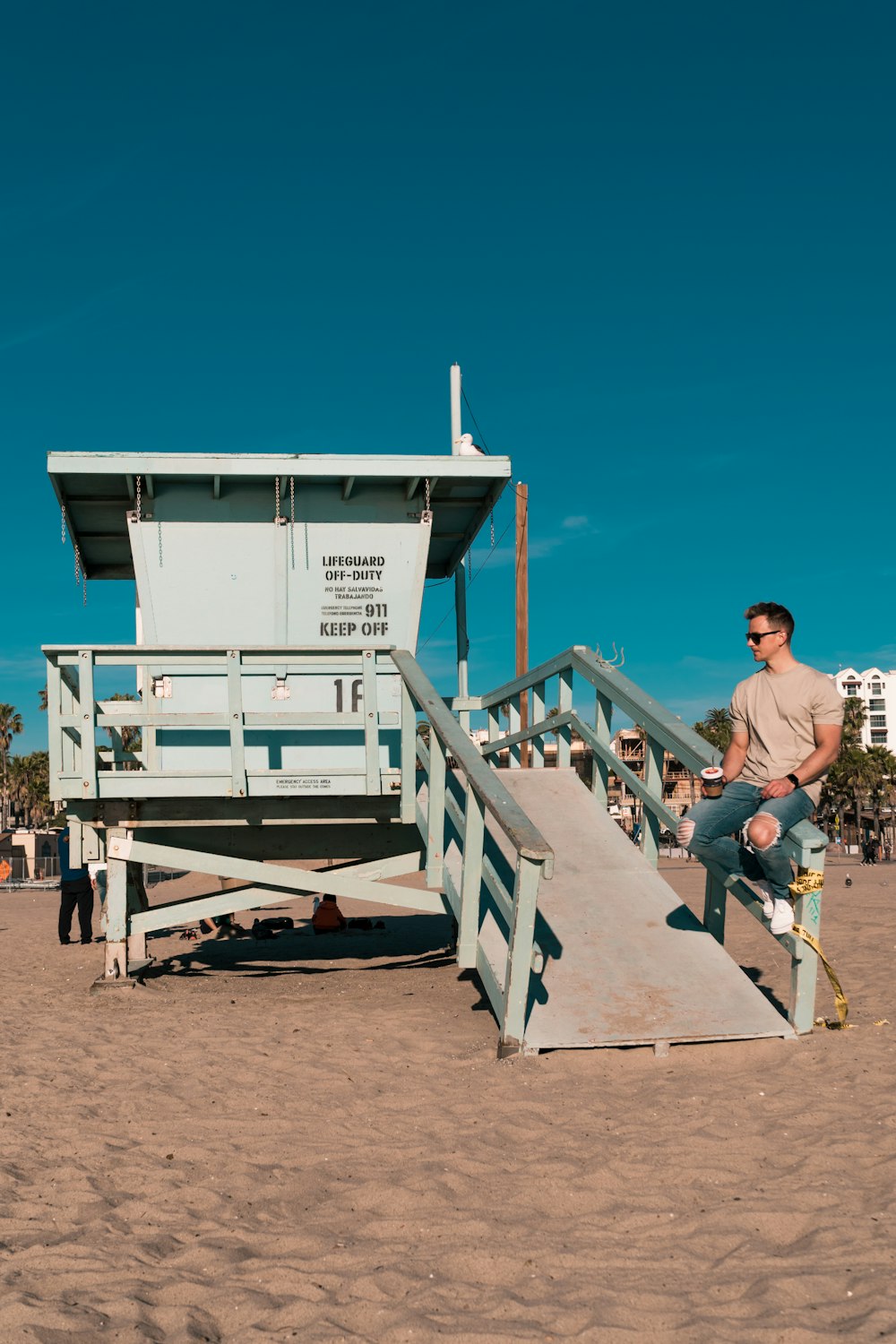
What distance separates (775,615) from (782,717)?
1.71 ft

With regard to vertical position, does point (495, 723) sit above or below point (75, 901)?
above

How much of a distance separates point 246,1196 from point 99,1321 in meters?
1.02

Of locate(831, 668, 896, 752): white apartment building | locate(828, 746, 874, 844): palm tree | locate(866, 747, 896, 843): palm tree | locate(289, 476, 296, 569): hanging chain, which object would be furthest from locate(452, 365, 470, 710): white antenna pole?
locate(831, 668, 896, 752): white apartment building

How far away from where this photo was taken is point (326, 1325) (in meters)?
2.95

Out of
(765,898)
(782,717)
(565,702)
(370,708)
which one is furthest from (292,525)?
(765,898)

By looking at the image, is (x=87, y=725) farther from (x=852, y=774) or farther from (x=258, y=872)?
(x=852, y=774)

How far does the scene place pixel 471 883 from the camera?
19.7ft

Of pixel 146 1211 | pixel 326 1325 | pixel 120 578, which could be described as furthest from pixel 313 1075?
pixel 120 578

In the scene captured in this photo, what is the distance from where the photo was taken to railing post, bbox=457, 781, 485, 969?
19.7 ft

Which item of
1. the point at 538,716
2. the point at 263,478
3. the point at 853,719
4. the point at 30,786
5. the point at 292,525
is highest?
the point at 263,478

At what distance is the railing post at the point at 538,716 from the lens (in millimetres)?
9211

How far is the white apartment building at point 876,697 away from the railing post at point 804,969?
510ft

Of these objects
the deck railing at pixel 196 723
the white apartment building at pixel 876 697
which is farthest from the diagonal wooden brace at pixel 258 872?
the white apartment building at pixel 876 697

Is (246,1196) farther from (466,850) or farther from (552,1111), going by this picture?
(466,850)
